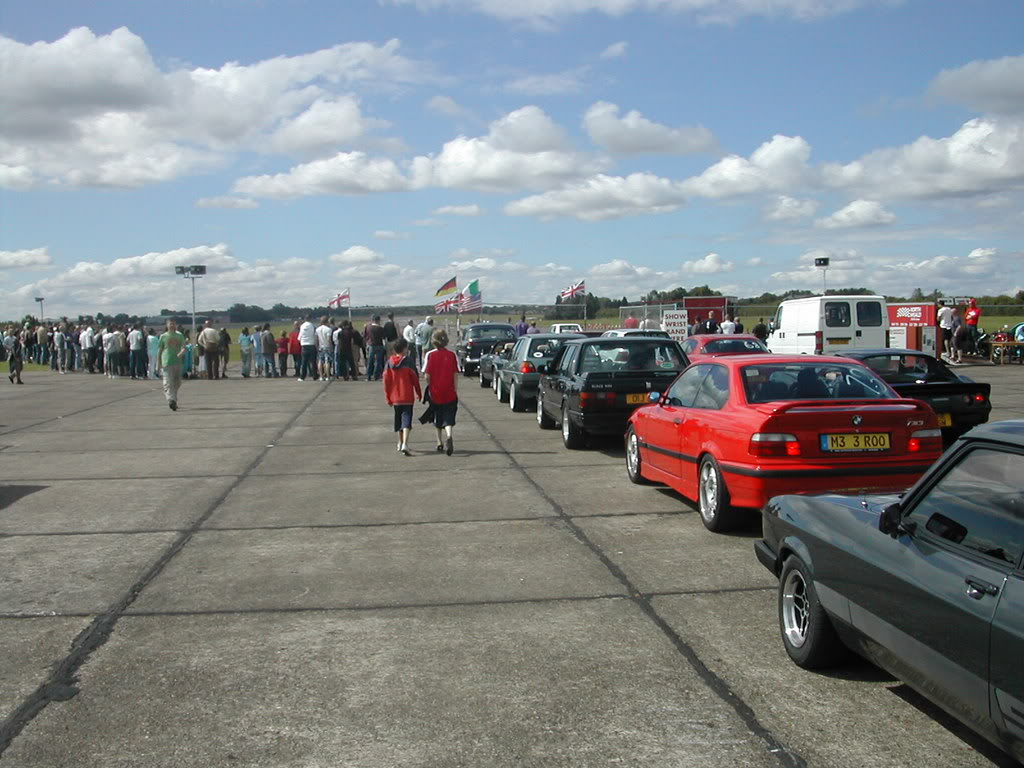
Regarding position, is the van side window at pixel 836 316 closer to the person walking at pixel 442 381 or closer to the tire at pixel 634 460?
the person walking at pixel 442 381

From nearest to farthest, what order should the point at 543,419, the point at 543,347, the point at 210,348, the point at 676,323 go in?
1. the point at 543,419
2. the point at 543,347
3. the point at 210,348
4. the point at 676,323

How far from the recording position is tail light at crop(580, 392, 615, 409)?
12.2m

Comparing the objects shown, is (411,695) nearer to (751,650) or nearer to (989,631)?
(751,650)

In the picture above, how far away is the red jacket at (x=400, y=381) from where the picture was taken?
12.4 metres

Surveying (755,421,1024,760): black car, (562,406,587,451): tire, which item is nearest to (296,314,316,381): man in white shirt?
(562,406,587,451): tire

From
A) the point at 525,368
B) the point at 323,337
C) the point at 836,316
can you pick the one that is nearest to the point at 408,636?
the point at 525,368

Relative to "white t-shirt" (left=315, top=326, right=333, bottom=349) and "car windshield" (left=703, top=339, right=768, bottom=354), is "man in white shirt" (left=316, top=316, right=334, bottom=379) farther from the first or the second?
"car windshield" (left=703, top=339, right=768, bottom=354)

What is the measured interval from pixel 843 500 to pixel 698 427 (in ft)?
11.5

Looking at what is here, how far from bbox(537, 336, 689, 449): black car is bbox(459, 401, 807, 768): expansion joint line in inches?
156

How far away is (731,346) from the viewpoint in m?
18.9

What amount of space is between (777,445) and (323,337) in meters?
22.8

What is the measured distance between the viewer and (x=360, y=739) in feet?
13.1

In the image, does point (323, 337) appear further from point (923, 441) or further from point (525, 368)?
point (923, 441)

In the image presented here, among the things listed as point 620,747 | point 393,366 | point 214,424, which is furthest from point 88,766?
point 214,424
